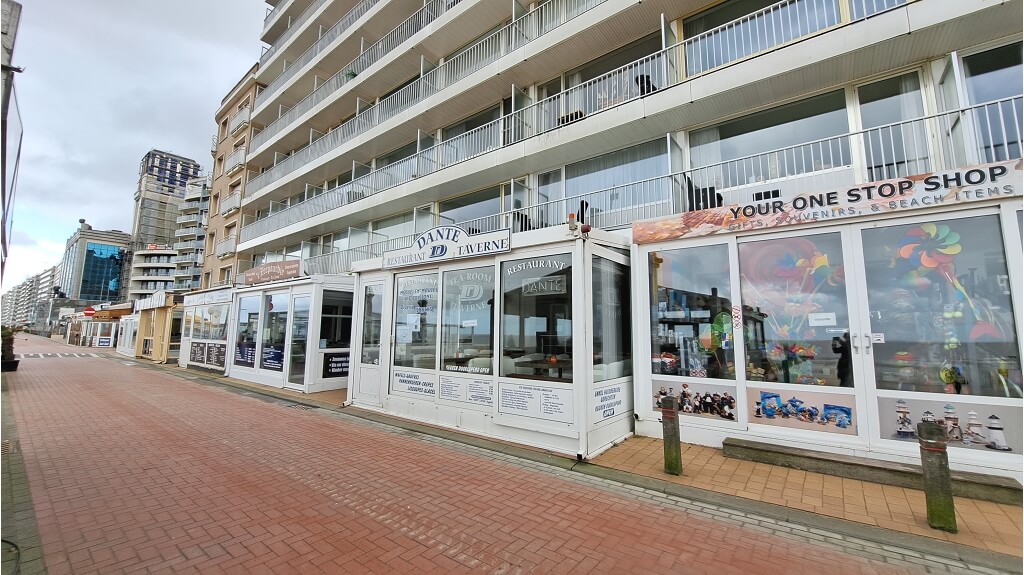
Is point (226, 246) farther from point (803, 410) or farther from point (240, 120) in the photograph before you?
point (803, 410)

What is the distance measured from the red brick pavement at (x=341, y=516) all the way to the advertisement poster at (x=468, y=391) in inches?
38.2

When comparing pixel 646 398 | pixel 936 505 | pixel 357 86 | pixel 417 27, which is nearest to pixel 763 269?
pixel 646 398

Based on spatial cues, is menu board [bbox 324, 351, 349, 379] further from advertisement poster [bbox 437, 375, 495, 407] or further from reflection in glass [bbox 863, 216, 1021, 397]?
reflection in glass [bbox 863, 216, 1021, 397]

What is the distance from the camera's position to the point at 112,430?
6879 mm

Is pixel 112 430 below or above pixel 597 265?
below

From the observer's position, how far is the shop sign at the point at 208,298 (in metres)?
15.5

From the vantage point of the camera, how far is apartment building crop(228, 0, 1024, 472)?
4.85 meters

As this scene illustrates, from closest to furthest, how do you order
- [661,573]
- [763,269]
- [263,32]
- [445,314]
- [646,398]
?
[661,573] → [763,269] → [646,398] → [445,314] → [263,32]

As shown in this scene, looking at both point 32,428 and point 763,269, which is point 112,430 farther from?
point 763,269

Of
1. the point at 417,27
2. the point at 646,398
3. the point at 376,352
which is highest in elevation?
the point at 417,27

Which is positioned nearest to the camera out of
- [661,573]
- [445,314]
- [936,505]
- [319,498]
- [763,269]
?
[661,573]

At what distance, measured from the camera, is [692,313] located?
6445 mm

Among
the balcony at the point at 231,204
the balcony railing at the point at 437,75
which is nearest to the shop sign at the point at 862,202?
the balcony railing at the point at 437,75

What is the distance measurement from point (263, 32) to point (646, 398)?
30400mm
